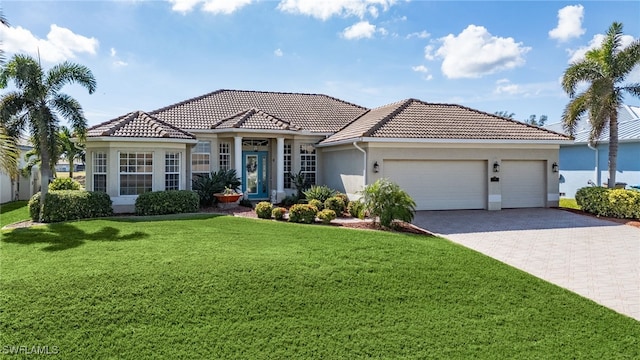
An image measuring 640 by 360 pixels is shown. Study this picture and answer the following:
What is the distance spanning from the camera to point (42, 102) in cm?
1330

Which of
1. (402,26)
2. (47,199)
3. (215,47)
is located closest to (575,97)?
(402,26)

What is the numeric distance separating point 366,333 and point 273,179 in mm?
15028

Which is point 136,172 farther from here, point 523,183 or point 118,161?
point 523,183

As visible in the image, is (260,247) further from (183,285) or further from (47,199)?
(47,199)

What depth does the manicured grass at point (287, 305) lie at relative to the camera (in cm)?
554

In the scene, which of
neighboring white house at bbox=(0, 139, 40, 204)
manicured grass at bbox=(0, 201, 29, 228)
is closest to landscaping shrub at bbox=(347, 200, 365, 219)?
manicured grass at bbox=(0, 201, 29, 228)

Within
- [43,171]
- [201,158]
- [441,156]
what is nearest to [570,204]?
[441,156]

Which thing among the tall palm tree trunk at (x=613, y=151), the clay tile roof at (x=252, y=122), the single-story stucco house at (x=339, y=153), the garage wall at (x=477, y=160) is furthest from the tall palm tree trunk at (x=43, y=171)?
the tall palm tree trunk at (x=613, y=151)

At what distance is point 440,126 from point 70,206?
49.9 feet

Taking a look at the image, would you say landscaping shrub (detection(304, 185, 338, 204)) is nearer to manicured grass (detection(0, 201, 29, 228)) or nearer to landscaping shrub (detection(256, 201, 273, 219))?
landscaping shrub (detection(256, 201, 273, 219))

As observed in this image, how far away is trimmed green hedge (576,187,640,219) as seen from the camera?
50.2ft

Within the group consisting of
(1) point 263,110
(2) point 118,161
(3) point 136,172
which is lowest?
(3) point 136,172

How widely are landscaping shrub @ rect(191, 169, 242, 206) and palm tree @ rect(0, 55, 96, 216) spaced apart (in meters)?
5.18

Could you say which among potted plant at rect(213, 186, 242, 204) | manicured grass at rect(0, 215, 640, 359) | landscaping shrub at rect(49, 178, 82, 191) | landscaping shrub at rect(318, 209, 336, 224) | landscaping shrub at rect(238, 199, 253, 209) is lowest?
manicured grass at rect(0, 215, 640, 359)
